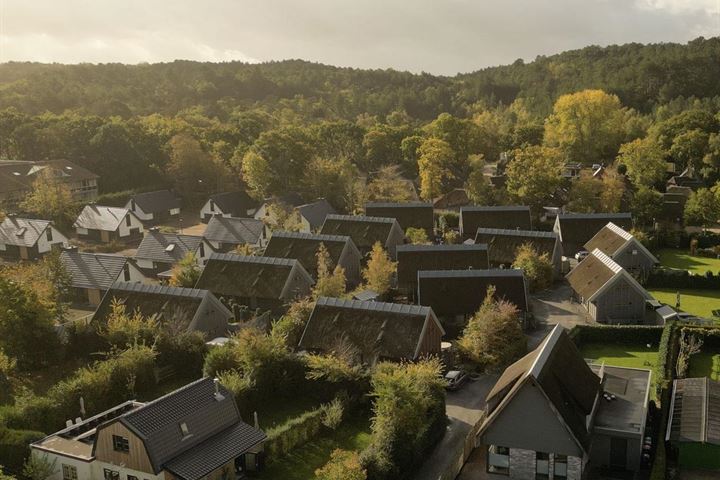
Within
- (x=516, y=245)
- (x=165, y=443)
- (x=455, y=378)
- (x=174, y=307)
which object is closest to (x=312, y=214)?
(x=516, y=245)

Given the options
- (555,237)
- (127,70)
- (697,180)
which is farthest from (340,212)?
(127,70)

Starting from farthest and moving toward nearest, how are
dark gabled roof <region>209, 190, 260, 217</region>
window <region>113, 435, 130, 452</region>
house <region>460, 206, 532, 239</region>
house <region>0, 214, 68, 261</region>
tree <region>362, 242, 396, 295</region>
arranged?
dark gabled roof <region>209, 190, 260, 217</region>
house <region>460, 206, 532, 239</region>
house <region>0, 214, 68, 261</region>
tree <region>362, 242, 396, 295</region>
window <region>113, 435, 130, 452</region>

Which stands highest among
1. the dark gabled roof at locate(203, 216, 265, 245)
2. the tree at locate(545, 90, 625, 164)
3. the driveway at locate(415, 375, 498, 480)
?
the tree at locate(545, 90, 625, 164)

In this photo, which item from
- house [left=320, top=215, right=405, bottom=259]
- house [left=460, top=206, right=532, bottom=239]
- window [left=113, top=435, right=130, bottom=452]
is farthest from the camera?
house [left=460, top=206, right=532, bottom=239]

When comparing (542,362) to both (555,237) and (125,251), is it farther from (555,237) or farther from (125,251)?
(125,251)

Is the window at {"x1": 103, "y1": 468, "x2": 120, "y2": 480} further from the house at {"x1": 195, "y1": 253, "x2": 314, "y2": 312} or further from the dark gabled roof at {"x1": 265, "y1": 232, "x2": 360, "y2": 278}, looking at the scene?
the dark gabled roof at {"x1": 265, "y1": 232, "x2": 360, "y2": 278}

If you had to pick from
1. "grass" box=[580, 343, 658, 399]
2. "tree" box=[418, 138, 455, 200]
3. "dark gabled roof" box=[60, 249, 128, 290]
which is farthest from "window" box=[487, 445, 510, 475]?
"tree" box=[418, 138, 455, 200]
